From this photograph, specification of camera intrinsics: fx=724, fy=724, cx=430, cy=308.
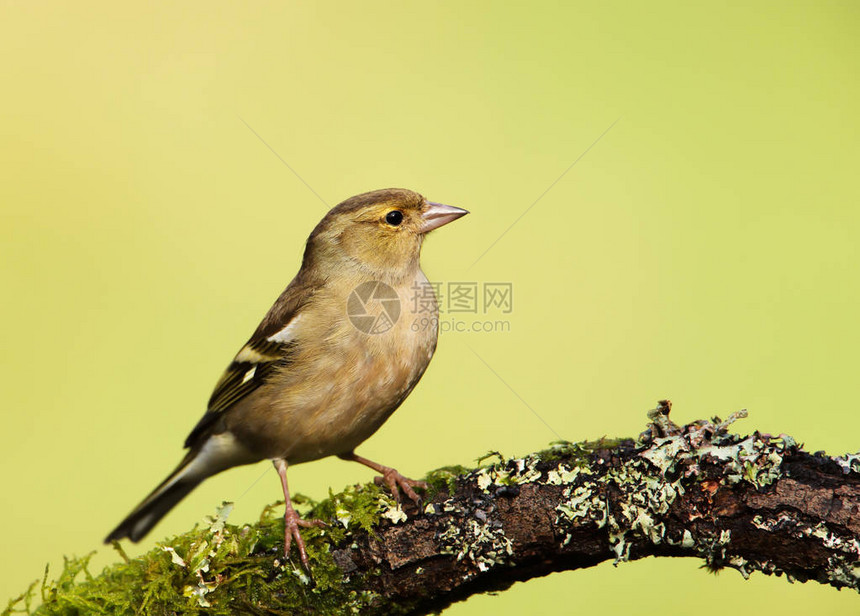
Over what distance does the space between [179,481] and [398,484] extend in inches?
73.8

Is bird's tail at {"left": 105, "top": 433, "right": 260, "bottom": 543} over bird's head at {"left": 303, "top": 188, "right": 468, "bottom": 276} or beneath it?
beneath

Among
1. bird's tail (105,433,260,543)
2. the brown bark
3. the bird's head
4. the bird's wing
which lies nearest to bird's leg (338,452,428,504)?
the brown bark

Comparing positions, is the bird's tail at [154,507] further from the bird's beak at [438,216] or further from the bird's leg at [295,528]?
the bird's beak at [438,216]

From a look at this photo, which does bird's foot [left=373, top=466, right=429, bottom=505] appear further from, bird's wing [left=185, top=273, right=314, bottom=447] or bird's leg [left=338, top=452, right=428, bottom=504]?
bird's wing [left=185, top=273, right=314, bottom=447]

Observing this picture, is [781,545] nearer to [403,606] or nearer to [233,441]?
[403,606]

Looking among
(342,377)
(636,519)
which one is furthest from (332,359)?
(636,519)

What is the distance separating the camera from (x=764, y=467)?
247 centimetres

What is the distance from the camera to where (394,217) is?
14.8 feet

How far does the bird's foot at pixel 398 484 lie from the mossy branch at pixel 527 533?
0.07 meters

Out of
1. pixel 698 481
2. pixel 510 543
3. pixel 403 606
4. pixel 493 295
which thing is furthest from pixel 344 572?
pixel 493 295

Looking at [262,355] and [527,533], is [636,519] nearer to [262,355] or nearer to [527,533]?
[527,533]

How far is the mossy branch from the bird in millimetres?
240

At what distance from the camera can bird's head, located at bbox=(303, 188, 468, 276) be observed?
4.44 metres

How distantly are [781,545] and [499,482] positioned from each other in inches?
41.1
